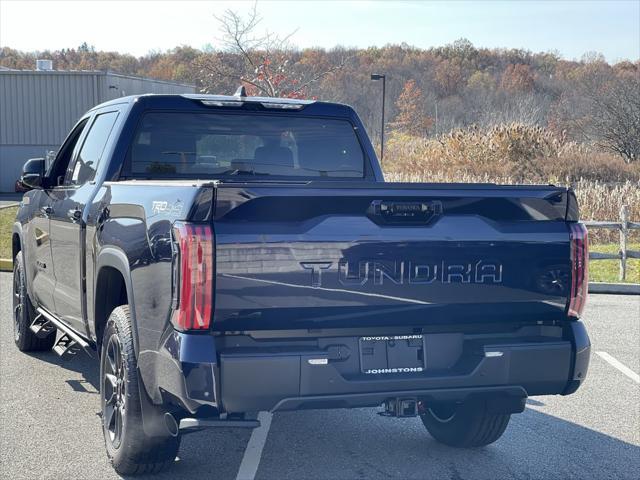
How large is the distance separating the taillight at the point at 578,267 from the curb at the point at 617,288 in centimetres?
960

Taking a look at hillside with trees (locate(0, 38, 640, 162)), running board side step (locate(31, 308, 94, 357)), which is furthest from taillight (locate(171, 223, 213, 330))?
hillside with trees (locate(0, 38, 640, 162))

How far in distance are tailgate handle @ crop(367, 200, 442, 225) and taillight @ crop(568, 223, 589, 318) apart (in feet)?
2.44

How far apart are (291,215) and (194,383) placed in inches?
33.6

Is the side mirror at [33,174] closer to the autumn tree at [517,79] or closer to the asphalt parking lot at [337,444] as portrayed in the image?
the asphalt parking lot at [337,444]

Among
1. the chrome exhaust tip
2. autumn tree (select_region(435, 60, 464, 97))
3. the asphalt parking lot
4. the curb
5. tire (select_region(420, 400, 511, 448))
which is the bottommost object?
the curb

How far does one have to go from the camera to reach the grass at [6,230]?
16938 millimetres

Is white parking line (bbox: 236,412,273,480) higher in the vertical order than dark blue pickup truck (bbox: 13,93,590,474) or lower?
lower

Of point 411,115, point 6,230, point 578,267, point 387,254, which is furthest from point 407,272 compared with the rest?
point 411,115

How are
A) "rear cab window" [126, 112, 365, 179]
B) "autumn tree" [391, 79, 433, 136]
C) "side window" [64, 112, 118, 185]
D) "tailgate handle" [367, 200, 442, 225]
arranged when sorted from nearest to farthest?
"tailgate handle" [367, 200, 442, 225] → "rear cab window" [126, 112, 365, 179] → "side window" [64, 112, 118, 185] → "autumn tree" [391, 79, 433, 136]

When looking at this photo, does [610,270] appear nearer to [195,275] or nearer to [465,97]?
[195,275]

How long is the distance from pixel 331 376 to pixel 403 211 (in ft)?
2.74

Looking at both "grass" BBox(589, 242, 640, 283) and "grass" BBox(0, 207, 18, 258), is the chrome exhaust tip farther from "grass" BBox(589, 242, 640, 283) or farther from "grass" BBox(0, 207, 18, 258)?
"grass" BBox(0, 207, 18, 258)

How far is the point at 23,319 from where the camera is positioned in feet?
27.3

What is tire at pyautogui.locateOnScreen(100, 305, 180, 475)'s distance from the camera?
190 inches
